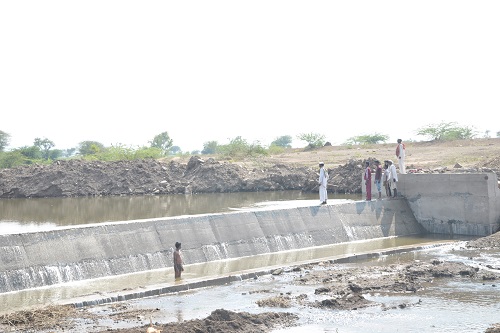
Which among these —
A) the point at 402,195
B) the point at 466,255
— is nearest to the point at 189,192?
the point at 402,195

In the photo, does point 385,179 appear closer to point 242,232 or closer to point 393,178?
point 393,178

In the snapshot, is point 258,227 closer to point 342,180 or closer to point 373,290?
point 373,290

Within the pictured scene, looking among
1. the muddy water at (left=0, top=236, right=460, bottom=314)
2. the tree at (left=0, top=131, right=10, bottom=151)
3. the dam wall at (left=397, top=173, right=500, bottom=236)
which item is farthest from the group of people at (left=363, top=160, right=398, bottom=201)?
the tree at (left=0, top=131, right=10, bottom=151)

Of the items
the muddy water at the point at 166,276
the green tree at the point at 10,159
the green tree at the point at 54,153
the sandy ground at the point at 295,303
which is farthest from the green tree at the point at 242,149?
the green tree at the point at 54,153

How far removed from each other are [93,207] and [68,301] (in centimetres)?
1853

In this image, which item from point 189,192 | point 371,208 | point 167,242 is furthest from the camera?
point 189,192

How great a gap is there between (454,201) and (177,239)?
10.6 metres

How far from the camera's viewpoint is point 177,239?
58.9 ft

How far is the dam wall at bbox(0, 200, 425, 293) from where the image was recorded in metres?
15.4

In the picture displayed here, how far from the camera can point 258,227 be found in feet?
65.5

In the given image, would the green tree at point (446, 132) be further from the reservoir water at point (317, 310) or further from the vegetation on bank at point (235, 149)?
the reservoir water at point (317, 310)

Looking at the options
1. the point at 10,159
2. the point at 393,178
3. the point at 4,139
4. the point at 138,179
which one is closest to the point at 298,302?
the point at 393,178

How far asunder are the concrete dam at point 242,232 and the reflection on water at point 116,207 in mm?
7037

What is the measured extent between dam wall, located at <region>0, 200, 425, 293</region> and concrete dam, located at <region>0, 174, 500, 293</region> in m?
0.02
